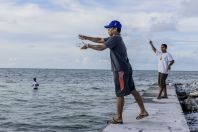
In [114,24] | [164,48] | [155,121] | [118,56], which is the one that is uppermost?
[114,24]

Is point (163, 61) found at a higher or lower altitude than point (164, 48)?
lower

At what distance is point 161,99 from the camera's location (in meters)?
12.5

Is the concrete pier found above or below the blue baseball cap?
below

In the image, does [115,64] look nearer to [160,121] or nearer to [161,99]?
[160,121]

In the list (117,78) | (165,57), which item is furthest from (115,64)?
(165,57)

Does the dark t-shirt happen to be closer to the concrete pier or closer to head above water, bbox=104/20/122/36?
head above water, bbox=104/20/122/36

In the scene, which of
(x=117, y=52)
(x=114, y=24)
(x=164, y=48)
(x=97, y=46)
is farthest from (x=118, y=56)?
(x=164, y=48)

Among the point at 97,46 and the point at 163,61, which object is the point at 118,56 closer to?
the point at 97,46

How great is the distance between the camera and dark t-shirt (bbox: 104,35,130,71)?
7.08 metres

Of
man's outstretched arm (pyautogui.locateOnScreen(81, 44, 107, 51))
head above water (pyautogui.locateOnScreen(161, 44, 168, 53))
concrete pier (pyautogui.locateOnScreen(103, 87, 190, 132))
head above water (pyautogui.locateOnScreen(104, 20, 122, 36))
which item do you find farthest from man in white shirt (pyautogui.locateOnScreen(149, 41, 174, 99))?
man's outstretched arm (pyautogui.locateOnScreen(81, 44, 107, 51))

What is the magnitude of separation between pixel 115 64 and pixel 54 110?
1039cm

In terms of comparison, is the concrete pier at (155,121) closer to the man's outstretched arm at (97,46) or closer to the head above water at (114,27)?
the man's outstretched arm at (97,46)

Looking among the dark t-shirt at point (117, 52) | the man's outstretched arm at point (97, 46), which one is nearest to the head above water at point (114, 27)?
the dark t-shirt at point (117, 52)

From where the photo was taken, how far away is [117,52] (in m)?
7.19
